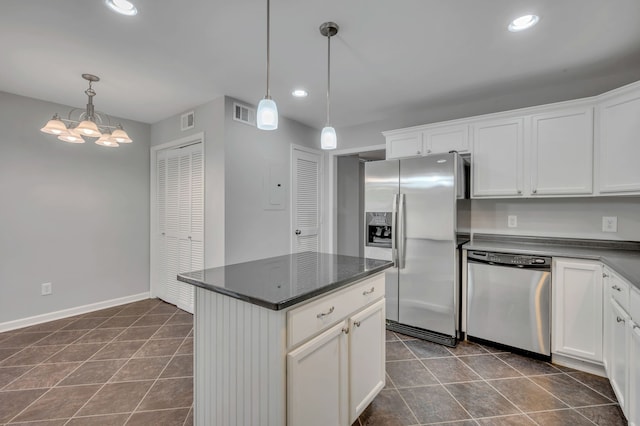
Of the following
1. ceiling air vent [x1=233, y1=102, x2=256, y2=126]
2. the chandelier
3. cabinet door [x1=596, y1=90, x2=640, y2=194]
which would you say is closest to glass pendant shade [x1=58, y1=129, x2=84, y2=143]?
the chandelier

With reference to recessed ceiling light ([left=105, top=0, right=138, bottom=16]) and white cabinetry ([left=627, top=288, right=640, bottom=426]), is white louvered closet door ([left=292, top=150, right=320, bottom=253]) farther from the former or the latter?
white cabinetry ([left=627, top=288, right=640, bottom=426])

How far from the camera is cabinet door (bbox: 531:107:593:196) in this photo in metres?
2.46

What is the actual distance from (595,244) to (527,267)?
2.52 ft

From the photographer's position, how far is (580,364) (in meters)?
2.33

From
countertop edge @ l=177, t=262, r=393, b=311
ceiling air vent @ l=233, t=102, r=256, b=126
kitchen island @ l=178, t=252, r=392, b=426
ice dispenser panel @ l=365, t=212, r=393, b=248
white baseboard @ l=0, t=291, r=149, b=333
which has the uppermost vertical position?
ceiling air vent @ l=233, t=102, r=256, b=126

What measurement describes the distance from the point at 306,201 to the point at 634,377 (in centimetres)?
331

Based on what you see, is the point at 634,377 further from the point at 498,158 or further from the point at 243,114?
the point at 243,114

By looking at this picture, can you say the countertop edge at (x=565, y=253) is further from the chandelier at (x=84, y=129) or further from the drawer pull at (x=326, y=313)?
the chandelier at (x=84, y=129)

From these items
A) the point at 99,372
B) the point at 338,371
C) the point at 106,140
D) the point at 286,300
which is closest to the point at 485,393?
the point at 338,371

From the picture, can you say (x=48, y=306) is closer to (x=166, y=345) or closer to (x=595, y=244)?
(x=166, y=345)

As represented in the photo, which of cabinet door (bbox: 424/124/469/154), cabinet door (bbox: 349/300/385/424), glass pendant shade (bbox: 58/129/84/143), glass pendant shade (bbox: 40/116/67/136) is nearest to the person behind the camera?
cabinet door (bbox: 349/300/385/424)

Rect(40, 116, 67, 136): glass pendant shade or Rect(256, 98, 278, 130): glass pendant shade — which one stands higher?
Rect(40, 116, 67, 136): glass pendant shade

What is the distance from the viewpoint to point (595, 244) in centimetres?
265

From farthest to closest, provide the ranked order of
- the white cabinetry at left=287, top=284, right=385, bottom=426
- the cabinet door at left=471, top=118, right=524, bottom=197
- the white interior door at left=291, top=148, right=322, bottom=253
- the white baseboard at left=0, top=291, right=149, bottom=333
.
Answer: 1. the white interior door at left=291, top=148, right=322, bottom=253
2. the white baseboard at left=0, top=291, right=149, bottom=333
3. the cabinet door at left=471, top=118, right=524, bottom=197
4. the white cabinetry at left=287, top=284, right=385, bottom=426
